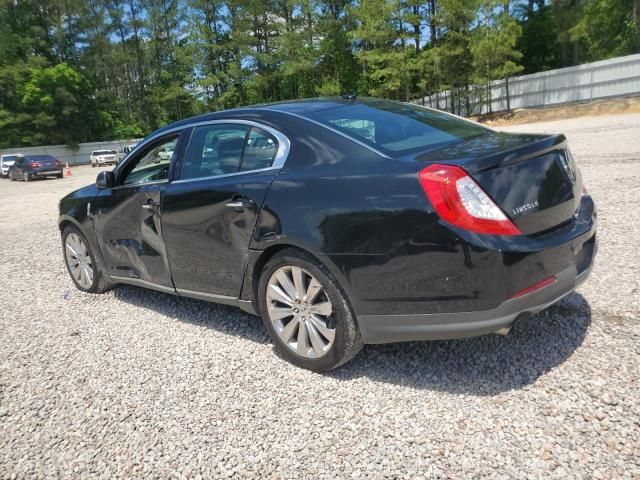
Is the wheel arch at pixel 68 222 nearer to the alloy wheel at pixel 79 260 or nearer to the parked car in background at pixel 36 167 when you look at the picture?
the alloy wheel at pixel 79 260

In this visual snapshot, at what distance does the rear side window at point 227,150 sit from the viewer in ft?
11.4

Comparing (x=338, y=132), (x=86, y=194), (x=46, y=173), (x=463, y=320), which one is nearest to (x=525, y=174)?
(x=463, y=320)

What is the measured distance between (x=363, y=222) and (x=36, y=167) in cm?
3099

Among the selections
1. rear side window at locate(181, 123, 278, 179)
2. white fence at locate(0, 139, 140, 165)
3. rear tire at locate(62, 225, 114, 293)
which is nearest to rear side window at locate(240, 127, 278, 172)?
rear side window at locate(181, 123, 278, 179)

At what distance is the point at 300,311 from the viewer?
325 cm

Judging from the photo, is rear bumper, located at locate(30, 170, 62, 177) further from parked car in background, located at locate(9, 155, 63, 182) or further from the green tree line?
the green tree line

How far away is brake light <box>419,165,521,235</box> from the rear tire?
145 inches

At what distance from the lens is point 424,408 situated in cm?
280

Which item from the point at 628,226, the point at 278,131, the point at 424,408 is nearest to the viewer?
the point at 424,408

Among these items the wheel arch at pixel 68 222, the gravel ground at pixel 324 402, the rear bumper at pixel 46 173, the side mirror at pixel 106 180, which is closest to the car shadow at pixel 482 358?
the gravel ground at pixel 324 402

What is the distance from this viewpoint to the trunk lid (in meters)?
2.65

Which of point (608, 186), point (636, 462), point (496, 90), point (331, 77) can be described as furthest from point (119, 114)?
point (636, 462)

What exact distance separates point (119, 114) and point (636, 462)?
70.9m

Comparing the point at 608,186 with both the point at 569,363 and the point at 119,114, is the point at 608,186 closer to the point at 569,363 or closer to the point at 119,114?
the point at 569,363
